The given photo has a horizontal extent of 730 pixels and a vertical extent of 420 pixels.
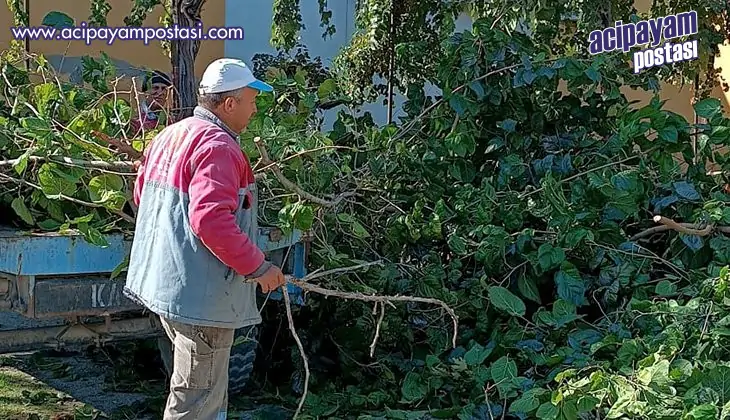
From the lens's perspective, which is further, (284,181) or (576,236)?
(576,236)

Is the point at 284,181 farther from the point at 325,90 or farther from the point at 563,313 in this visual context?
the point at 563,313

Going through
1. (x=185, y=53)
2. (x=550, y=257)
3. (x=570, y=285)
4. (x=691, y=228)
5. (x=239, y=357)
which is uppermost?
(x=185, y=53)

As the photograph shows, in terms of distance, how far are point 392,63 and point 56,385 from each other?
425 centimetres

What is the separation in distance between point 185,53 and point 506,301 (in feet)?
7.75

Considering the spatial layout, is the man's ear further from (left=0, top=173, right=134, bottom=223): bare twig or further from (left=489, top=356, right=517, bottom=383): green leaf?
(left=489, top=356, right=517, bottom=383): green leaf

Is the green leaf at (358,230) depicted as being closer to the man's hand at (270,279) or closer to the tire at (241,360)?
the tire at (241,360)

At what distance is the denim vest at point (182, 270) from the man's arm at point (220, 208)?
0.08 meters

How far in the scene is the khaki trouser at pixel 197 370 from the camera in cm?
305

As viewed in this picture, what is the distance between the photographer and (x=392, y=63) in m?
8.04

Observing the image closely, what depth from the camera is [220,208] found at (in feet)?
9.16

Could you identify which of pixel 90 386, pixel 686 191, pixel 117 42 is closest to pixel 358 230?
pixel 686 191

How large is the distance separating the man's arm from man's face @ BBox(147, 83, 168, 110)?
153 centimetres

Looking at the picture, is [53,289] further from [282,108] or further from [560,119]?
[560,119]

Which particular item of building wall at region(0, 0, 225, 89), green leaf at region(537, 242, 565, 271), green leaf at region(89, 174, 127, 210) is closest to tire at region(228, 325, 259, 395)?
green leaf at region(89, 174, 127, 210)
